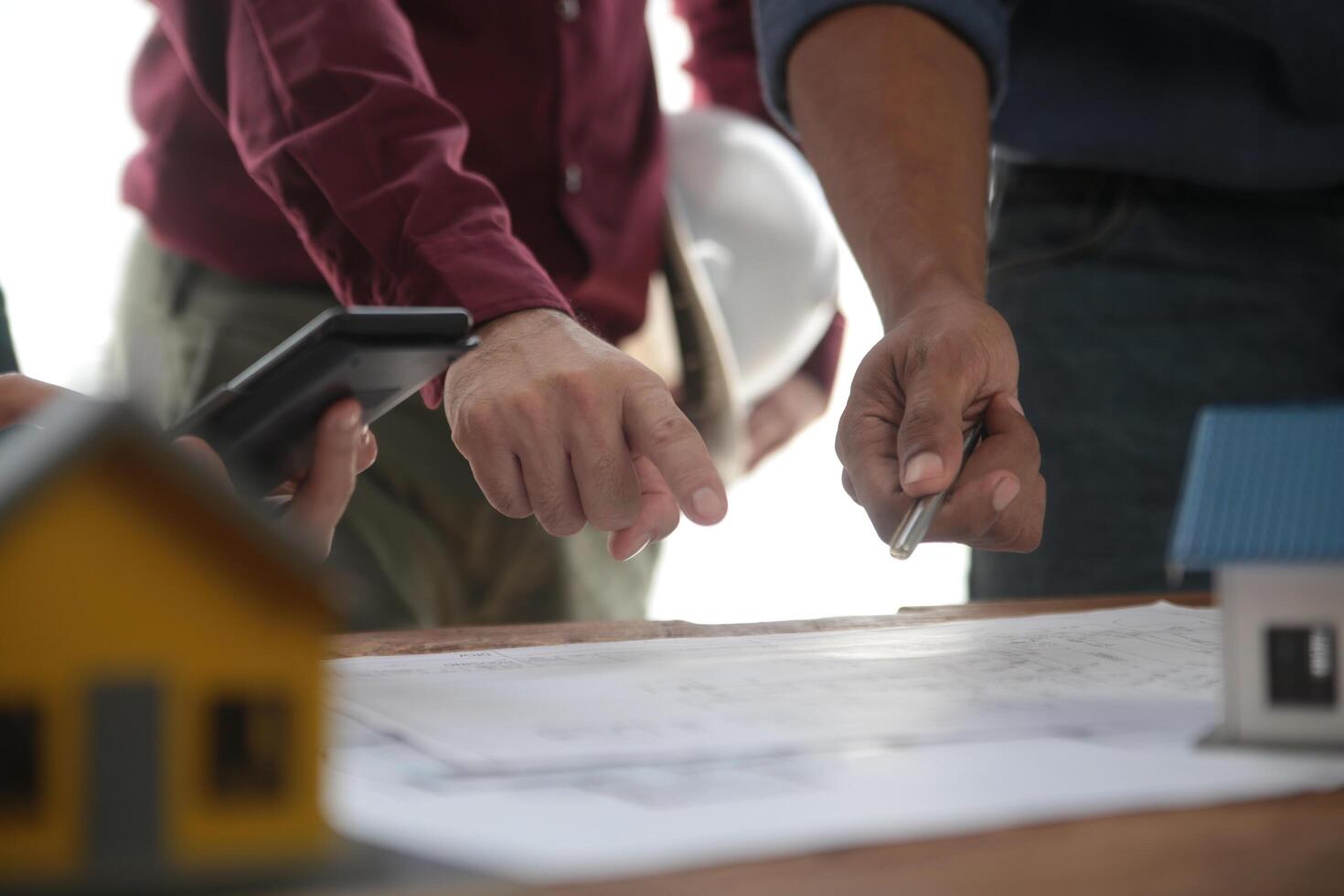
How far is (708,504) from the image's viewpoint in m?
0.63

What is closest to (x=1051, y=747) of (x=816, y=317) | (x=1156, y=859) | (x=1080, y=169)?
(x=1156, y=859)

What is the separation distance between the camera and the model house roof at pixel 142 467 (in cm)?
19

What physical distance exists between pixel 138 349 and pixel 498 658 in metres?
0.42

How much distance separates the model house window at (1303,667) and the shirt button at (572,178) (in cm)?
94

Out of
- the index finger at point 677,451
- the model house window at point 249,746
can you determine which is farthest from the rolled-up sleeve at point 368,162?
the model house window at point 249,746

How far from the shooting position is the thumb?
2.30ft

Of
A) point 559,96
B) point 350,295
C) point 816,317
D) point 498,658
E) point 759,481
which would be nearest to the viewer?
point 498,658

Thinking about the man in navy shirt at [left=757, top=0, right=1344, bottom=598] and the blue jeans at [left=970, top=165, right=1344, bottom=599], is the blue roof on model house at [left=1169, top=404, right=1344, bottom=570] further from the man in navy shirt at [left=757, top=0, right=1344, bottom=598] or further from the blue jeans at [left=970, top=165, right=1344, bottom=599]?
the blue jeans at [left=970, top=165, right=1344, bottom=599]

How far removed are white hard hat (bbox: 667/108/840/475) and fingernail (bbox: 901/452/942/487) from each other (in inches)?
25.9

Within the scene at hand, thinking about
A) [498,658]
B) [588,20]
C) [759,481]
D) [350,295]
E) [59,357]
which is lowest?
[759,481]

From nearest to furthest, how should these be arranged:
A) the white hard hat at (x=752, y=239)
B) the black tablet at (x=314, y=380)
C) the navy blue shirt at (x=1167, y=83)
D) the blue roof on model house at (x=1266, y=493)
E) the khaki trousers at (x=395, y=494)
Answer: the blue roof on model house at (x=1266, y=493) → the black tablet at (x=314, y=380) → the navy blue shirt at (x=1167, y=83) → the khaki trousers at (x=395, y=494) → the white hard hat at (x=752, y=239)

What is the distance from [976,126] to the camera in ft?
3.06

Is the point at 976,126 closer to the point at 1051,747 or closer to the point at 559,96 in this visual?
the point at 559,96

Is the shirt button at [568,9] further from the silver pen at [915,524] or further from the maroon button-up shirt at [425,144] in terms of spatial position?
the silver pen at [915,524]
